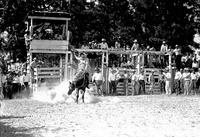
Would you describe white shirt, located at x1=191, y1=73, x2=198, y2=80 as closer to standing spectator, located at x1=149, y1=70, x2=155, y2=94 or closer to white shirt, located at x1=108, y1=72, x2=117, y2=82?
standing spectator, located at x1=149, y1=70, x2=155, y2=94

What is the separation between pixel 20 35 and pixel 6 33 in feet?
4.75

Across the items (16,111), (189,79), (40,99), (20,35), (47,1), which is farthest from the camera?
(47,1)

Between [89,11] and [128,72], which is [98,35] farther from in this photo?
[128,72]

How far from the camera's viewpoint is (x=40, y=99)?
80.4 ft

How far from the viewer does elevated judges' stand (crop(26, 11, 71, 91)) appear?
94.1ft

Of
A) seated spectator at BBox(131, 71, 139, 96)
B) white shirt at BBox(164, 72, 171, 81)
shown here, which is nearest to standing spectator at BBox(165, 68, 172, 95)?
white shirt at BBox(164, 72, 171, 81)

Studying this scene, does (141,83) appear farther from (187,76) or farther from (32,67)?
(32,67)

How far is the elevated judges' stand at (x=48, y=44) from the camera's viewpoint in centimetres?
2869

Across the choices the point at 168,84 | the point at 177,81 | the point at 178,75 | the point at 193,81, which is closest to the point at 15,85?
the point at 168,84

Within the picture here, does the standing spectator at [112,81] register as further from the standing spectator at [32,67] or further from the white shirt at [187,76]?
the standing spectator at [32,67]

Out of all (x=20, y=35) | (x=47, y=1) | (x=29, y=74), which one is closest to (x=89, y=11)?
(x=47, y=1)

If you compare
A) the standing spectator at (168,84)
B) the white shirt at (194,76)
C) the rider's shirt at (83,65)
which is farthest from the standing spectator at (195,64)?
the rider's shirt at (83,65)

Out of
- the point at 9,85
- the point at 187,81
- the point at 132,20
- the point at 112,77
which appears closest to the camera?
the point at 9,85

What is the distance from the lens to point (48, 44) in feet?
97.1
